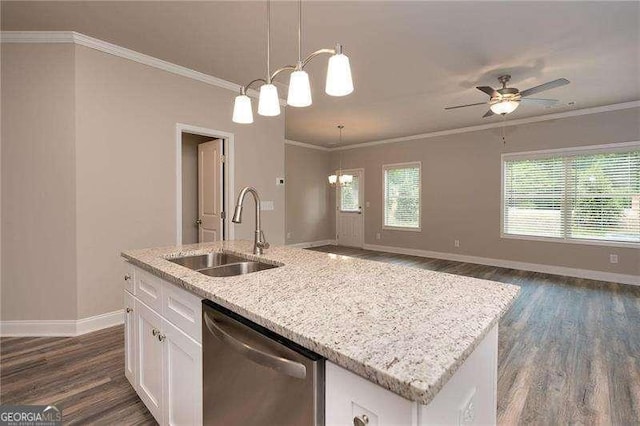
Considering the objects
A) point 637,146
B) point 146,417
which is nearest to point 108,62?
point 146,417

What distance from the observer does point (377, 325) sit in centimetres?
87

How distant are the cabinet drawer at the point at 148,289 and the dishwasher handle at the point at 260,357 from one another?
515 mm

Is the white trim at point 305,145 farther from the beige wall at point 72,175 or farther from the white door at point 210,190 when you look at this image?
the beige wall at point 72,175

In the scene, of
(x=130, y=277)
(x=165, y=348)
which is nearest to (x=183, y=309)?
(x=165, y=348)

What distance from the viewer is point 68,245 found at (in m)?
2.78

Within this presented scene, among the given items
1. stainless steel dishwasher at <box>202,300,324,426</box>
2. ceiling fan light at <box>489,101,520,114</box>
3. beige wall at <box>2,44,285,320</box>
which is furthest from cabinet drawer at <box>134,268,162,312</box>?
ceiling fan light at <box>489,101,520,114</box>

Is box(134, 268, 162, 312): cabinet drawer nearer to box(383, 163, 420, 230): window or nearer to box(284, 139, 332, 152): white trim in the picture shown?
box(284, 139, 332, 152): white trim

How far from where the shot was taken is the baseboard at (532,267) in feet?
15.2

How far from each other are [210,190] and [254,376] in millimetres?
3445

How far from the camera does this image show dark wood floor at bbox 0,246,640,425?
1.84 metres

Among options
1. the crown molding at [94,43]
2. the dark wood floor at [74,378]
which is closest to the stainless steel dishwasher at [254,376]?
the dark wood floor at [74,378]

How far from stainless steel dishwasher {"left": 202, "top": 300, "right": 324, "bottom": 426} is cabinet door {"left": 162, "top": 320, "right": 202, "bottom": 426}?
0.07m

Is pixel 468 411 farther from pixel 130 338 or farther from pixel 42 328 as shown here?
pixel 42 328

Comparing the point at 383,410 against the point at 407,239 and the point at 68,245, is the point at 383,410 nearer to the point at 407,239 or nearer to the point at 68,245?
the point at 68,245
